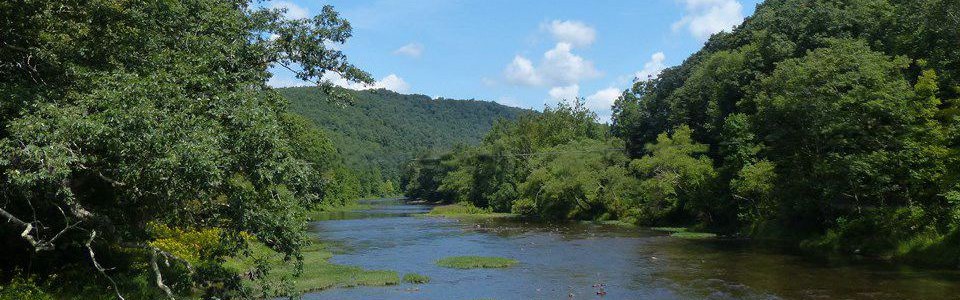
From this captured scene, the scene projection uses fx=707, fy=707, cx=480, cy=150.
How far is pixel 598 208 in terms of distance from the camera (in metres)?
85.9

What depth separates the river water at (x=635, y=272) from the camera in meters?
28.7

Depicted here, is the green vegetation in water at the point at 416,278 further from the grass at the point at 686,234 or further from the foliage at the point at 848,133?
the grass at the point at 686,234

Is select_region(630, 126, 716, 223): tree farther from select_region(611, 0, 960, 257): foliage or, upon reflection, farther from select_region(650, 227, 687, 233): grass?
select_region(650, 227, 687, 233): grass

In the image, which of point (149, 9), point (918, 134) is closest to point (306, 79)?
point (149, 9)

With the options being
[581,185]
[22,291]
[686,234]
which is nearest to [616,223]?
[581,185]

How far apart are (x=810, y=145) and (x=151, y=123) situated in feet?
142

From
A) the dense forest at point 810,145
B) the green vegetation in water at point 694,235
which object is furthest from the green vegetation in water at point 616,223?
the green vegetation in water at point 694,235

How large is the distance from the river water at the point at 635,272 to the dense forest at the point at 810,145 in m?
4.30

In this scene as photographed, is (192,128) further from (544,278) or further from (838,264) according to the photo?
(838,264)

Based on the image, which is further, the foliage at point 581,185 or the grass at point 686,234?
the foliage at point 581,185

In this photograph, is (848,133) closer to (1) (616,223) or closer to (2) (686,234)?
(2) (686,234)

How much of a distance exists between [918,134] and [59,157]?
4026 centimetres

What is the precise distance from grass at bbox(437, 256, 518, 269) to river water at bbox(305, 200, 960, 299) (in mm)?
872

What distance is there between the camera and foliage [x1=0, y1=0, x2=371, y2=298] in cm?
1383
